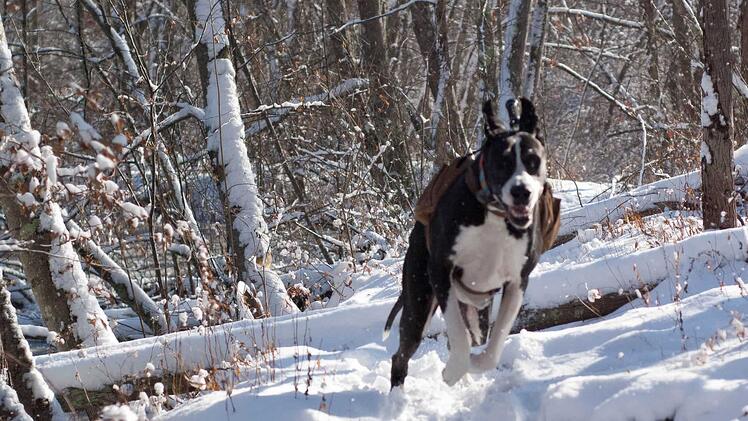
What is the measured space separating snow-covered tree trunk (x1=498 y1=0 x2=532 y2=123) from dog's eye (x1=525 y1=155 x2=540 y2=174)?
248 inches

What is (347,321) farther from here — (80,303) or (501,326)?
(80,303)

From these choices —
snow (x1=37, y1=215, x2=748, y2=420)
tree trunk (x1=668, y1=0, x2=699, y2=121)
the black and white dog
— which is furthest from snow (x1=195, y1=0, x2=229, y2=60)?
tree trunk (x1=668, y1=0, x2=699, y2=121)

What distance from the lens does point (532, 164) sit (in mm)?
4238

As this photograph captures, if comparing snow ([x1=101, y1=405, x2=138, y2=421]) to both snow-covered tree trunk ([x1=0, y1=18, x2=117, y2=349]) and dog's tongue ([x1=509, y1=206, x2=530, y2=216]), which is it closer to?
dog's tongue ([x1=509, y1=206, x2=530, y2=216])

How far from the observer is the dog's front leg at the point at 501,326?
A: 4.60 meters

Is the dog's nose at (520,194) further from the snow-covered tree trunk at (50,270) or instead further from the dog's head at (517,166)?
the snow-covered tree trunk at (50,270)

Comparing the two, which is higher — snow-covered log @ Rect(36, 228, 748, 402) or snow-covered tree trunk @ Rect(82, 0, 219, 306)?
snow-covered tree trunk @ Rect(82, 0, 219, 306)

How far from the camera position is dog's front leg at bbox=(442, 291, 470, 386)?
4539mm

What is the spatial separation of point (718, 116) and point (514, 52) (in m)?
4.44

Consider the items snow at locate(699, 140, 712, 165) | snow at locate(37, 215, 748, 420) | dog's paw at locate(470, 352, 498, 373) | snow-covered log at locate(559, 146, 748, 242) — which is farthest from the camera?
snow-covered log at locate(559, 146, 748, 242)

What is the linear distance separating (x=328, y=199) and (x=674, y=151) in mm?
4524

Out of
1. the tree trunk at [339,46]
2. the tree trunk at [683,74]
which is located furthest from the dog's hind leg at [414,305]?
the tree trunk at [683,74]

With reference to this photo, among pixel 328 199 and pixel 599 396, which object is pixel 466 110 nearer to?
pixel 328 199

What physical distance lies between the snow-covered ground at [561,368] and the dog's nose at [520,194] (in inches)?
36.4
